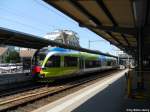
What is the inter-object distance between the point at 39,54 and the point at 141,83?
9007mm

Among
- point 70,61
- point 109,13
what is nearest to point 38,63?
point 70,61

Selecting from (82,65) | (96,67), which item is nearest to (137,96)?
(82,65)

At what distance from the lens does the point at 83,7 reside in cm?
1452

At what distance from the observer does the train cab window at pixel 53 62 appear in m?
23.6

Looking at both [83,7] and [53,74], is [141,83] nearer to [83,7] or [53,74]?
[83,7]

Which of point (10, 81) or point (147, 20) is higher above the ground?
point (147, 20)

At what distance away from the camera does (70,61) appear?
27266 mm

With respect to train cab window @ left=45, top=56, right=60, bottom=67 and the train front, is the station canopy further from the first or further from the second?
the train front

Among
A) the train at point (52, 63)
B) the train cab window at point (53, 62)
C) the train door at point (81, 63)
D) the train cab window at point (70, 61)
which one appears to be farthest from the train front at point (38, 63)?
the train door at point (81, 63)

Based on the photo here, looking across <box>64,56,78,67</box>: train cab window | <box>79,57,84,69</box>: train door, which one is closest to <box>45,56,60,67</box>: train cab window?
<box>64,56,78,67</box>: train cab window

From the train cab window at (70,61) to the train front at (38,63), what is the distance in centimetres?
214

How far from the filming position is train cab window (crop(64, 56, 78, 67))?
25.9m

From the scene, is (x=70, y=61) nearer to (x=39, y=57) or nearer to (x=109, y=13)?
(x=39, y=57)

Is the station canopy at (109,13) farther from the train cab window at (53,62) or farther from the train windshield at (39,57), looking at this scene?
the train windshield at (39,57)
